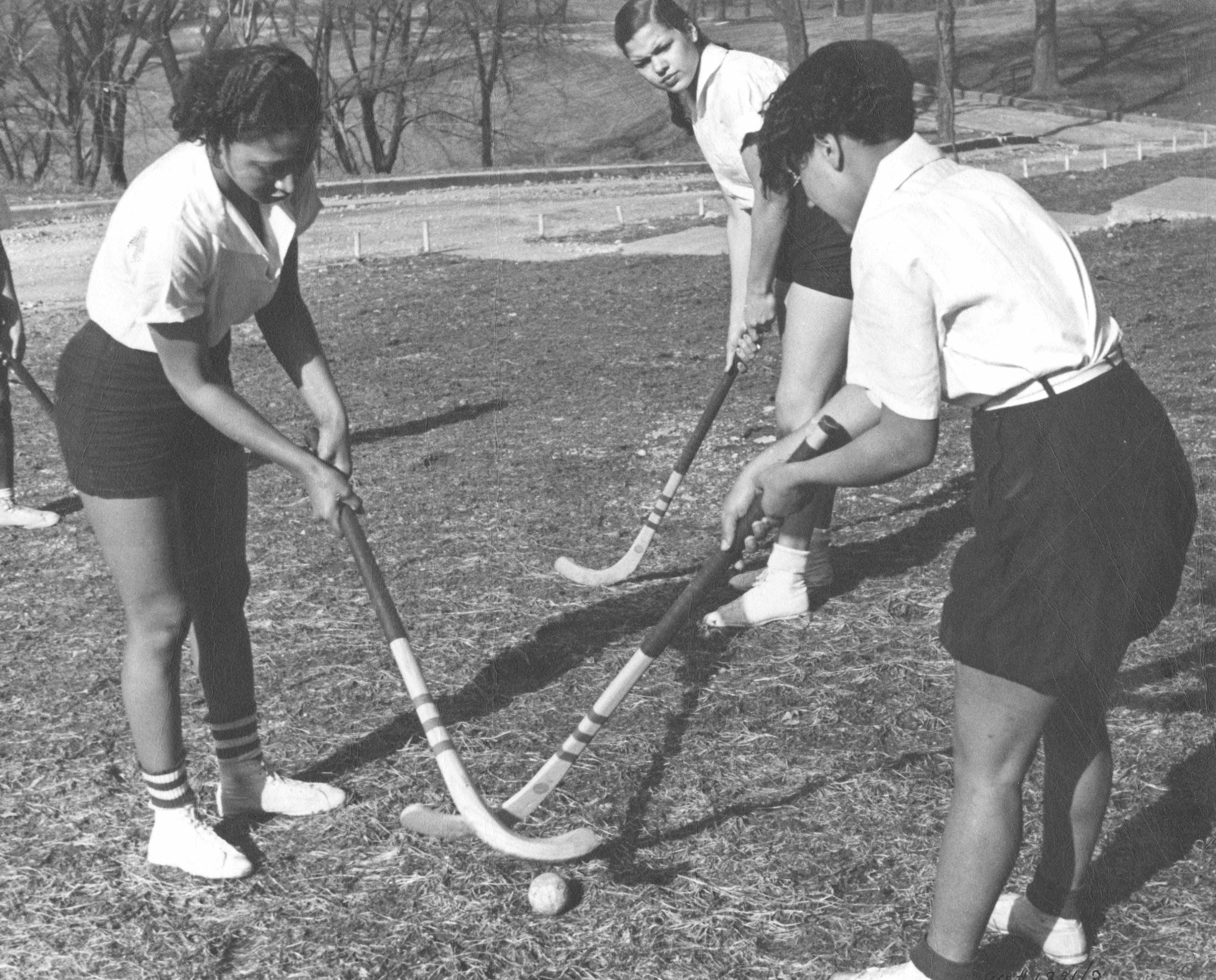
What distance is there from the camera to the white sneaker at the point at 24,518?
622cm

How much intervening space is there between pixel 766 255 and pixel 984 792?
2358mm

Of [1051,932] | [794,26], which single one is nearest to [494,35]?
[794,26]

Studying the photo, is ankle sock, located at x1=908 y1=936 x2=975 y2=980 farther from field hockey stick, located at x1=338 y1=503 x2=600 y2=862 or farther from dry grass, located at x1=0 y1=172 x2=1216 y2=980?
field hockey stick, located at x1=338 y1=503 x2=600 y2=862

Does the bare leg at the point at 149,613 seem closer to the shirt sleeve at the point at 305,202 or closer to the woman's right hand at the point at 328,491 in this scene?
the woman's right hand at the point at 328,491

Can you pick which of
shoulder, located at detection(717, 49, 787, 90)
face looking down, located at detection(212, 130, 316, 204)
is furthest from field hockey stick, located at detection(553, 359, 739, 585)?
face looking down, located at detection(212, 130, 316, 204)

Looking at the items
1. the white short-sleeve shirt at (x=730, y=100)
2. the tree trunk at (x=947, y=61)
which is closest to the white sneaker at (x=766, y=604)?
the white short-sleeve shirt at (x=730, y=100)

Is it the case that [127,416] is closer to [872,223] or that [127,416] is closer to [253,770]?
[253,770]

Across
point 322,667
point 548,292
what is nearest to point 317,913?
point 322,667

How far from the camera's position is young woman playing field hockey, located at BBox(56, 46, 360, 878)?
2904 millimetres

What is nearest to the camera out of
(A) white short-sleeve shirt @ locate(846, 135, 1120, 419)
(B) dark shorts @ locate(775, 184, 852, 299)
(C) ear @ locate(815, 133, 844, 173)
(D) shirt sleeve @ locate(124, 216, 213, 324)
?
(A) white short-sleeve shirt @ locate(846, 135, 1120, 419)

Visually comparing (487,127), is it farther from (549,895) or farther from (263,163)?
(549,895)

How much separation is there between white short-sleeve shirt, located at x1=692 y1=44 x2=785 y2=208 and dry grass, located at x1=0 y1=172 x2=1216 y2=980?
5.14 feet

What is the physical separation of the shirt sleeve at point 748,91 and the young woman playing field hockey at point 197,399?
1.61 meters

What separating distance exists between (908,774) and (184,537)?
6.38 feet
